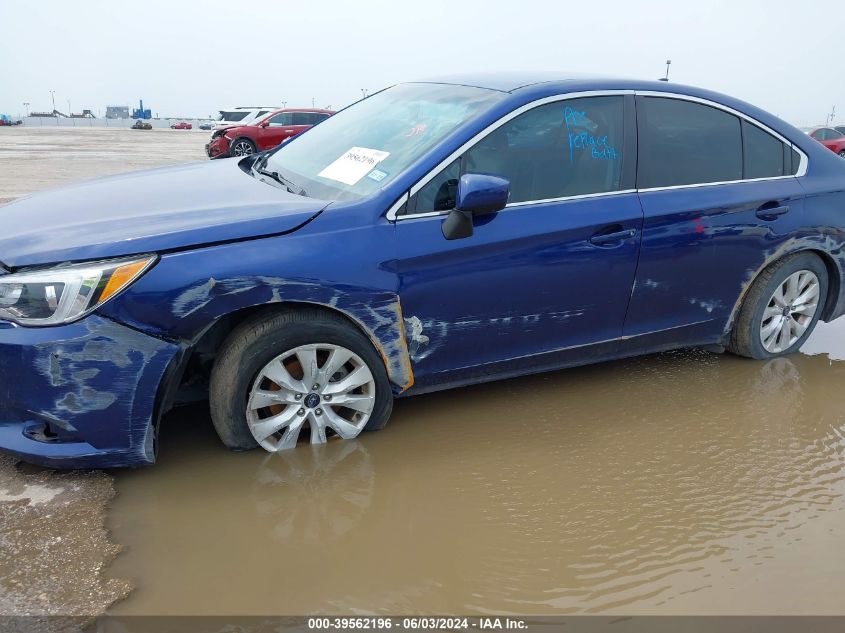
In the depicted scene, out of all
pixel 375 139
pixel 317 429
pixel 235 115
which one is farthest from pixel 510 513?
pixel 235 115

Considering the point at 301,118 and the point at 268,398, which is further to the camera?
the point at 301,118

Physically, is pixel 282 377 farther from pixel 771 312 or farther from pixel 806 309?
pixel 806 309

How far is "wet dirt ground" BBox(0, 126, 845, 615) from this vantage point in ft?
7.90

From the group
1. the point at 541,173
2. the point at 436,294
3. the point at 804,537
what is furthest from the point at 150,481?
the point at 804,537

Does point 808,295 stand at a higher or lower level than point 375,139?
lower

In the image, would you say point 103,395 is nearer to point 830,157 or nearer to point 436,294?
point 436,294

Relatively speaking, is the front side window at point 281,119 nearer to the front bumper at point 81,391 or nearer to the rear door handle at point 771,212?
the rear door handle at point 771,212

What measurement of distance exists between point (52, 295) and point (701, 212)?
304 cm

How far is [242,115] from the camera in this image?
23875mm

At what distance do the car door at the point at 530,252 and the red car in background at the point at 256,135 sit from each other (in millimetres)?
16679

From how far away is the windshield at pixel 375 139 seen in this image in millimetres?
3361

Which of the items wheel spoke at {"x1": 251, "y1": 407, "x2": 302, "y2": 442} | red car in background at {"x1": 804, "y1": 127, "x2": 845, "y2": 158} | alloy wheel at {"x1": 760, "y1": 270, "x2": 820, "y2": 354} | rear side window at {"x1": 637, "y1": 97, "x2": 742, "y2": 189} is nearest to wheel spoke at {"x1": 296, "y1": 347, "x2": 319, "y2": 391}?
wheel spoke at {"x1": 251, "y1": 407, "x2": 302, "y2": 442}

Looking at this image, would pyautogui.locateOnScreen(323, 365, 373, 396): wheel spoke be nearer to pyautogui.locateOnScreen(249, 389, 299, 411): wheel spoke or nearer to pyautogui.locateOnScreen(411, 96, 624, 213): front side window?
pyautogui.locateOnScreen(249, 389, 299, 411): wheel spoke

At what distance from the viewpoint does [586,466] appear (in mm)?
3240
